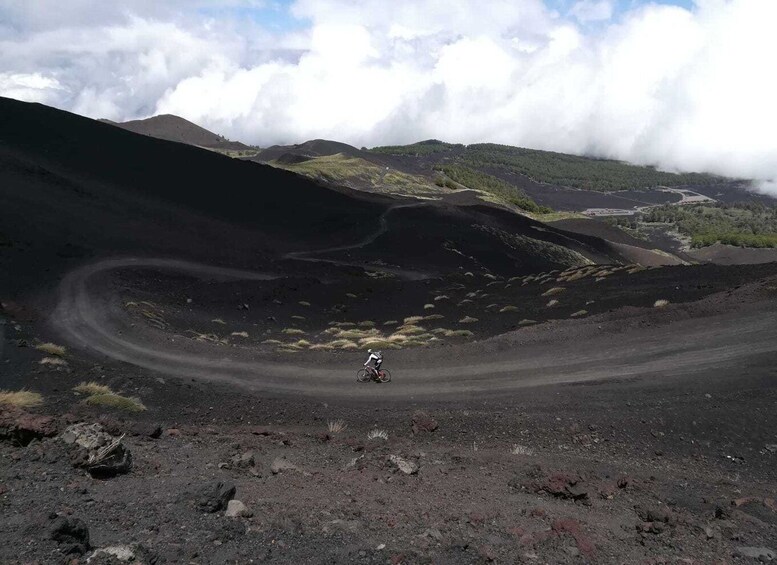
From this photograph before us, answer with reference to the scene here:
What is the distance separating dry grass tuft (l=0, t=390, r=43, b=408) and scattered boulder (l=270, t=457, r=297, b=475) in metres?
6.94

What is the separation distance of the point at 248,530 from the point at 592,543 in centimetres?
537

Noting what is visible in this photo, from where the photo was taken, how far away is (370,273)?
4203cm

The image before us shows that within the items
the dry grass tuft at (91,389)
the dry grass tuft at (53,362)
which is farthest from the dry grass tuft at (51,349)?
the dry grass tuft at (91,389)

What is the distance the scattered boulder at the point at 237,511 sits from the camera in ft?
25.9

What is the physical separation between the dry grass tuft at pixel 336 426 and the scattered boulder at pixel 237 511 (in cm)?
507

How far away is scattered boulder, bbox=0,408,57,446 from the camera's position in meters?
9.47

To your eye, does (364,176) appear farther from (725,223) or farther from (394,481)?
(725,223)

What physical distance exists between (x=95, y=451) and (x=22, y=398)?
5604 mm

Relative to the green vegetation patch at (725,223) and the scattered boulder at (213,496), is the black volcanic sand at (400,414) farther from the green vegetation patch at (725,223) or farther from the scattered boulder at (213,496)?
the green vegetation patch at (725,223)

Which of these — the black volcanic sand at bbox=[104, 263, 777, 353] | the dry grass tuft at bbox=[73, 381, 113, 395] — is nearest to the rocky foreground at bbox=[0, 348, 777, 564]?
the dry grass tuft at bbox=[73, 381, 113, 395]

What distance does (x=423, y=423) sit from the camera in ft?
43.8

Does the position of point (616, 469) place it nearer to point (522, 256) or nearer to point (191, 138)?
point (522, 256)

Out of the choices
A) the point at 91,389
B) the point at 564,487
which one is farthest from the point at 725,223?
the point at 91,389

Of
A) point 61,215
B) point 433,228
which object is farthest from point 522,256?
point 61,215
